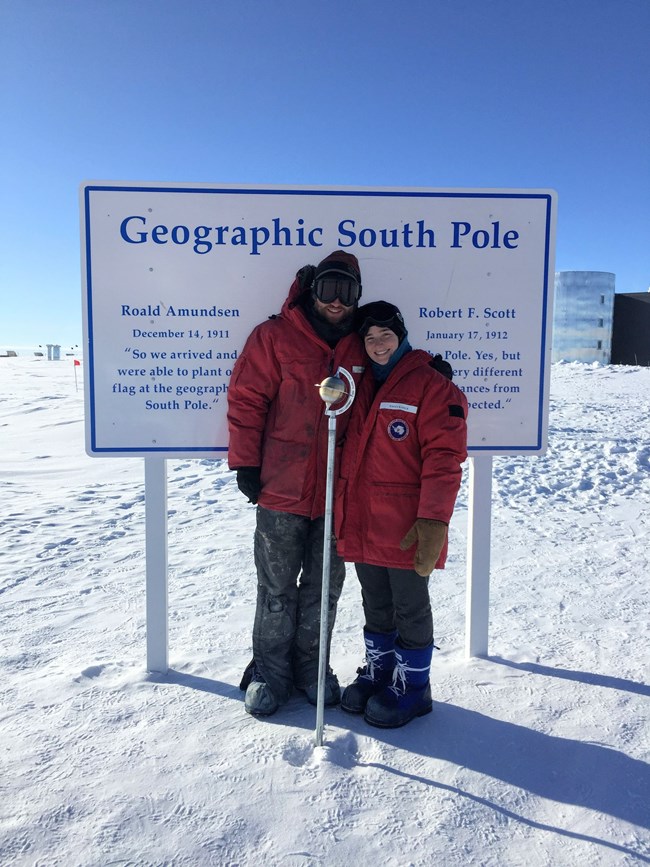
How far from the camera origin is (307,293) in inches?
98.0

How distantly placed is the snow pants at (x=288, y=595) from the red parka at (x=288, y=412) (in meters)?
0.12

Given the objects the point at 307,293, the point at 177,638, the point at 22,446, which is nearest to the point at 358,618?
the point at 177,638

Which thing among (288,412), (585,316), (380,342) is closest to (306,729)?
(288,412)

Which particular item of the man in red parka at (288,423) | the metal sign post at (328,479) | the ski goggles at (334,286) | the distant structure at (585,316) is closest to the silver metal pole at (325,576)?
the metal sign post at (328,479)

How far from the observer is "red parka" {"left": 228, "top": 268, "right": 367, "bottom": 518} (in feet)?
7.95

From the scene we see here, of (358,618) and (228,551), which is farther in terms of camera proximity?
(228,551)

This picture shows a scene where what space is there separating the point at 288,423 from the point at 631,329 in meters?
26.3

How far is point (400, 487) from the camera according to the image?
228cm

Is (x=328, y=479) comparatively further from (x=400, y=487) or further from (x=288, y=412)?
(x=288, y=412)

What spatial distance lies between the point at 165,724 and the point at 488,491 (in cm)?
177

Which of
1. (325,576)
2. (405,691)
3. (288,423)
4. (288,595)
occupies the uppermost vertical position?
(288,423)

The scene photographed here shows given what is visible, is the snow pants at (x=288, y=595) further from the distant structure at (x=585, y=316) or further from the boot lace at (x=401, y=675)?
the distant structure at (x=585, y=316)

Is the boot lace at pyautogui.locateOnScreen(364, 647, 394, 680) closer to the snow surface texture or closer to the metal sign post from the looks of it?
the snow surface texture

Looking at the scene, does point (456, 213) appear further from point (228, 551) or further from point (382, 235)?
point (228, 551)
